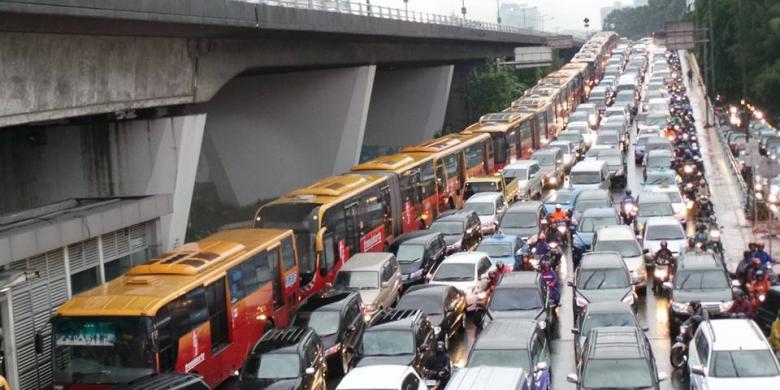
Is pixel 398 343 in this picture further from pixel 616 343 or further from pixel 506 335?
pixel 616 343

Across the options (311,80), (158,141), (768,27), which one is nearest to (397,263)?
(158,141)

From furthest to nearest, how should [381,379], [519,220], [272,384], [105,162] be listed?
[519,220]
[105,162]
[272,384]
[381,379]

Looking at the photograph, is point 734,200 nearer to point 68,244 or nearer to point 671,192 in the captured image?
point 671,192

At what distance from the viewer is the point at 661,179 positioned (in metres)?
35.7

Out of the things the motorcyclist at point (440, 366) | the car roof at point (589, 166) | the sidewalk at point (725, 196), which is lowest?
the sidewalk at point (725, 196)

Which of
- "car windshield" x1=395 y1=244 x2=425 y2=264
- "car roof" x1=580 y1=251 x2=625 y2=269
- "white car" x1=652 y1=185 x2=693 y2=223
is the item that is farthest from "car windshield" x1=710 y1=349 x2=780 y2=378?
"white car" x1=652 y1=185 x2=693 y2=223

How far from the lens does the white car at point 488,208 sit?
105 ft

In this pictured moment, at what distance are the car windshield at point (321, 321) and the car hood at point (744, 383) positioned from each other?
7063mm

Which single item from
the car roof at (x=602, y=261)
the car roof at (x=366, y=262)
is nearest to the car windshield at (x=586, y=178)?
the car roof at (x=602, y=261)

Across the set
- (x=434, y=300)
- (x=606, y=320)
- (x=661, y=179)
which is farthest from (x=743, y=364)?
(x=661, y=179)

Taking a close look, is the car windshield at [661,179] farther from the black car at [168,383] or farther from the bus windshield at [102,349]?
the black car at [168,383]

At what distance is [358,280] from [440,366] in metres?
5.42

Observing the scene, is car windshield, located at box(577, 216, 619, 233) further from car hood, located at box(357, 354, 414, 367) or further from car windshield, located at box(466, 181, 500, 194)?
car hood, located at box(357, 354, 414, 367)

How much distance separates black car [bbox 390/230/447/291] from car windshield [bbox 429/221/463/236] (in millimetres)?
1316
